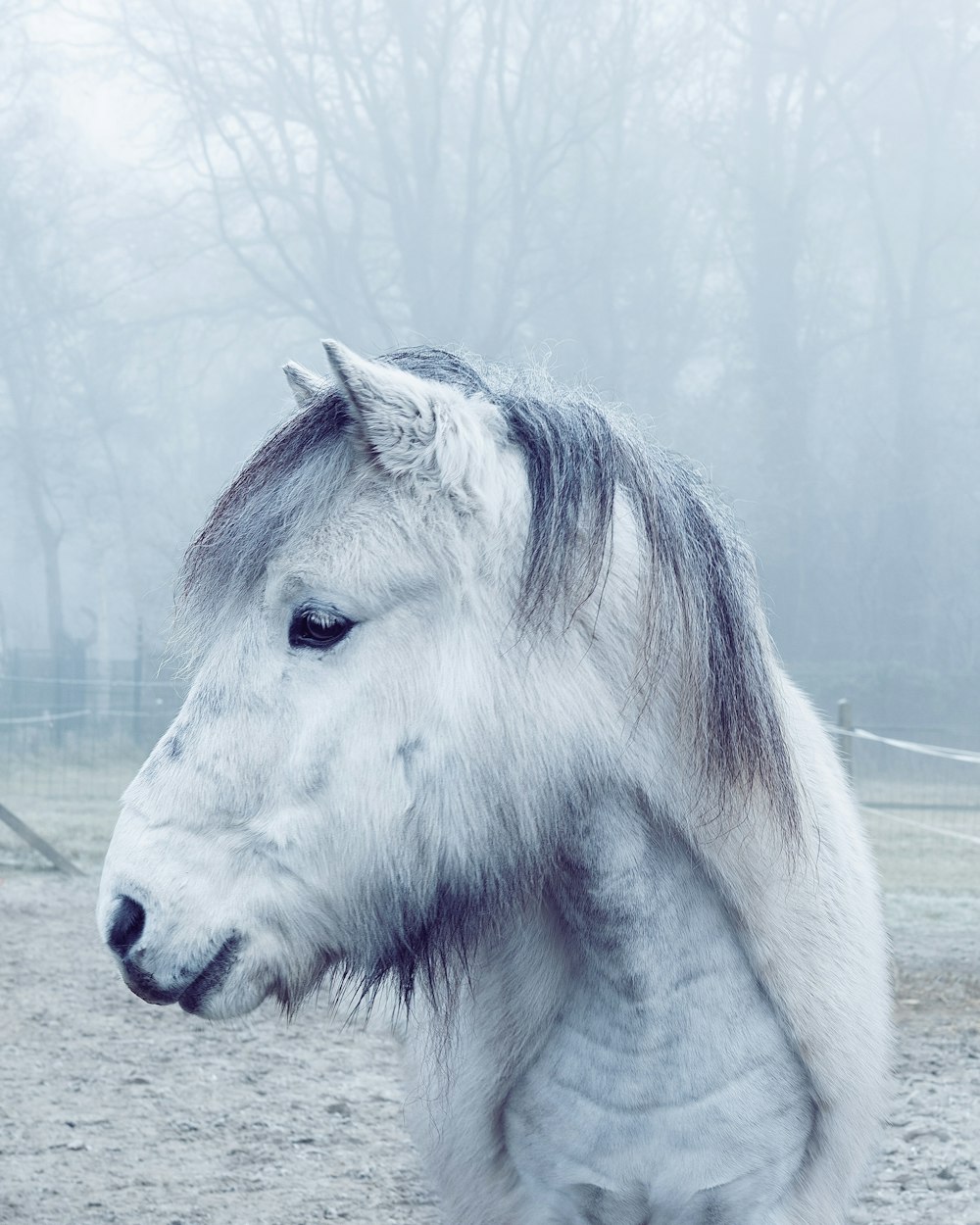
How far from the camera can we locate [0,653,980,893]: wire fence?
892cm

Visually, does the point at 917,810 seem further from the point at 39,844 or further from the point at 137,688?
the point at 137,688

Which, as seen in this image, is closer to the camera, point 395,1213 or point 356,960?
point 356,960

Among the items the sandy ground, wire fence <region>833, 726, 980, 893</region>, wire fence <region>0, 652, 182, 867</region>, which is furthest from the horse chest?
wire fence <region>0, 652, 182, 867</region>

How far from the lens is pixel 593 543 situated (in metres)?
1.49

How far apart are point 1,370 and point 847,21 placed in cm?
1609

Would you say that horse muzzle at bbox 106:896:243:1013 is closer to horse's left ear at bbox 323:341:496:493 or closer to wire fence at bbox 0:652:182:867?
horse's left ear at bbox 323:341:496:493

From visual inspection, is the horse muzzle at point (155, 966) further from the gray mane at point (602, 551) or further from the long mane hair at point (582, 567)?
the gray mane at point (602, 551)

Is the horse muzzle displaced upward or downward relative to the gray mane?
downward

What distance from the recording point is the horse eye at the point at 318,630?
1.43 meters

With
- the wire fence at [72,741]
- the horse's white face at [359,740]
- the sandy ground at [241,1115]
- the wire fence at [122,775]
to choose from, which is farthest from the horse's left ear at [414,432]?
the wire fence at [72,741]

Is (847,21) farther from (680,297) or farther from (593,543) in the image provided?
(593,543)

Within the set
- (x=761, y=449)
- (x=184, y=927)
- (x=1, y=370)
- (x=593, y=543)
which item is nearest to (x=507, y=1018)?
(x=184, y=927)

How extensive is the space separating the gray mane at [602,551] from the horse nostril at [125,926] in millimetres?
377

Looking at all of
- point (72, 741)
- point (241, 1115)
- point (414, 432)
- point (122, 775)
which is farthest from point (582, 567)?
point (72, 741)
